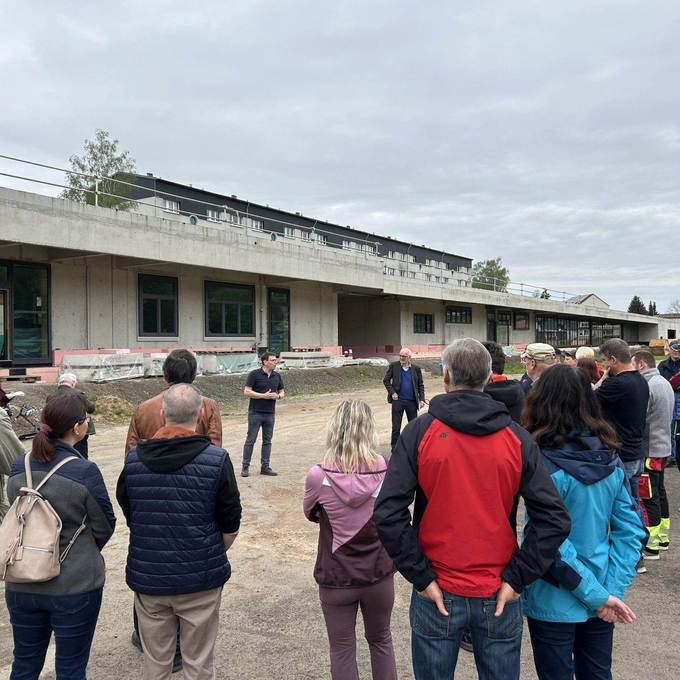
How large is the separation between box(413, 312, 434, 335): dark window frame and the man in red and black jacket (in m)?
34.8

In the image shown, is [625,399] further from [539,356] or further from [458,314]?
[458,314]

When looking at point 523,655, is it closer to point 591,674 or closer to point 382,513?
point 591,674

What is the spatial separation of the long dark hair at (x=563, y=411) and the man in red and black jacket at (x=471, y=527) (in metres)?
0.38

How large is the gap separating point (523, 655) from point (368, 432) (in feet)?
6.62

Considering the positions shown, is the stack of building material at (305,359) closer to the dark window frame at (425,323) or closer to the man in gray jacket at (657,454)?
the dark window frame at (425,323)

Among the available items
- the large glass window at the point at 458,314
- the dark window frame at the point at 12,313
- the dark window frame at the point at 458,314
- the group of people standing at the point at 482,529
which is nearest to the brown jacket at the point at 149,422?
the group of people standing at the point at 482,529

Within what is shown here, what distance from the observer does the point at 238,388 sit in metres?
20.2

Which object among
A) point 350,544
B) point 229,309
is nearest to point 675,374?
point 350,544

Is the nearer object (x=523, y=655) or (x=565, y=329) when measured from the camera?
(x=523, y=655)

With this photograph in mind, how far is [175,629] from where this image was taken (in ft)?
9.63

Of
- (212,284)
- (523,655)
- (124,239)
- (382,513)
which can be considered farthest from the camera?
(212,284)

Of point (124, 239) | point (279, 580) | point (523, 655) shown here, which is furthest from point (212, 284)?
point (523, 655)

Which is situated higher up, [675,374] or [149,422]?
[675,374]

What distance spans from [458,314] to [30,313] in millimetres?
29077
